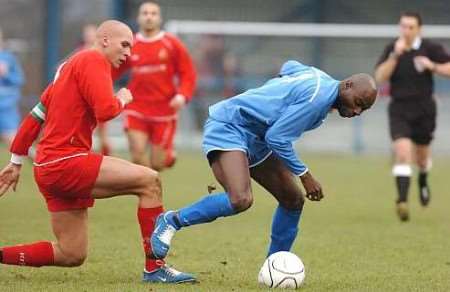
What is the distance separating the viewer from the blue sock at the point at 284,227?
8094 millimetres

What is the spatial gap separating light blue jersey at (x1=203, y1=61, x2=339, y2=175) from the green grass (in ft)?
3.06

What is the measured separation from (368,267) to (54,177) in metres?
2.66

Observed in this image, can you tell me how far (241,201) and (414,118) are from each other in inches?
216

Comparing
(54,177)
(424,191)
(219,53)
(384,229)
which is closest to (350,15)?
(219,53)

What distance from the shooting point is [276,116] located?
768 centimetres

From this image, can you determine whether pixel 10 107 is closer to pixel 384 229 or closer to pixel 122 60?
pixel 384 229

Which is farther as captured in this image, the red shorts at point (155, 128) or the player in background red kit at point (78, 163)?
the red shorts at point (155, 128)

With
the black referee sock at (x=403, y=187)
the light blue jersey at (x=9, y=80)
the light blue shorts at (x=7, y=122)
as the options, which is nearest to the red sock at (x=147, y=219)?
the black referee sock at (x=403, y=187)

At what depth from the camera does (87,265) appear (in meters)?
8.68

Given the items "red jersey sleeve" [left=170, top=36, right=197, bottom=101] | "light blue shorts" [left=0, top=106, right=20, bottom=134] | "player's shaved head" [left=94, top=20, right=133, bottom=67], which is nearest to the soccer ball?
"player's shaved head" [left=94, top=20, right=133, bottom=67]

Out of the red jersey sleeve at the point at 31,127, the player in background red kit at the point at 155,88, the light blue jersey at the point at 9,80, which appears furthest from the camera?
the light blue jersey at the point at 9,80

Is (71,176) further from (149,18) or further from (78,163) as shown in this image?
(149,18)

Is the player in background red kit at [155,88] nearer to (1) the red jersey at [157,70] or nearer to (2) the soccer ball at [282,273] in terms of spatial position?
(1) the red jersey at [157,70]

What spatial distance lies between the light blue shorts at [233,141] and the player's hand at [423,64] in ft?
16.2
